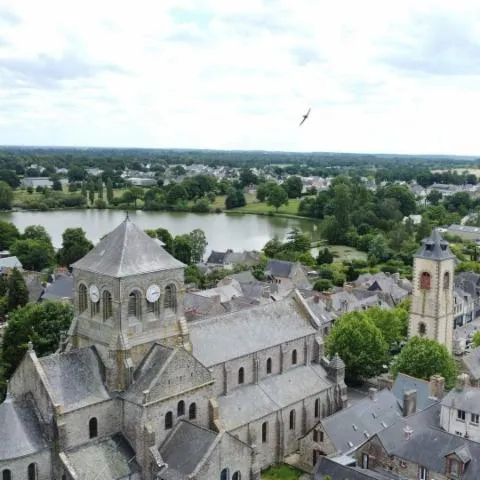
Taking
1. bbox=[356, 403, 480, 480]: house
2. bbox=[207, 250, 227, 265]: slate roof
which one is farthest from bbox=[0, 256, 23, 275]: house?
bbox=[356, 403, 480, 480]: house

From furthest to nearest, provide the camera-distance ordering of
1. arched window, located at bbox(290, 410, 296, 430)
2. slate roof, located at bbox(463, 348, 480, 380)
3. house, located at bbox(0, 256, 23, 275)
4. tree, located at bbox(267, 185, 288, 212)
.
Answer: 1. tree, located at bbox(267, 185, 288, 212)
2. house, located at bbox(0, 256, 23, 275)
3. slate roof, located at bbox(463, 348, 480, 380)
4. arched window, located at bbox(290, 410, 296, 430)

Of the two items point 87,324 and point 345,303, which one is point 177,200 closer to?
point 345,303

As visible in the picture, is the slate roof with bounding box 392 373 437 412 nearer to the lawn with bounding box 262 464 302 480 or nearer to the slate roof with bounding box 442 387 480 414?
the slate roof with bounding box 442 387 480 414

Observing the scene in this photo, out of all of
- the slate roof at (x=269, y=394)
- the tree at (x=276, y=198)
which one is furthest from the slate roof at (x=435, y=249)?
the tree at (x=276, y=198)

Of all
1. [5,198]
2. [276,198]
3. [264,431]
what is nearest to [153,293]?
[264,431]

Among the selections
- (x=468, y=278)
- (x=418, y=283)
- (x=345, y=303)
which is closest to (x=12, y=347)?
(x=418, y=283)

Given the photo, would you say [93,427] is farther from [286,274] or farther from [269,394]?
[286,274]
